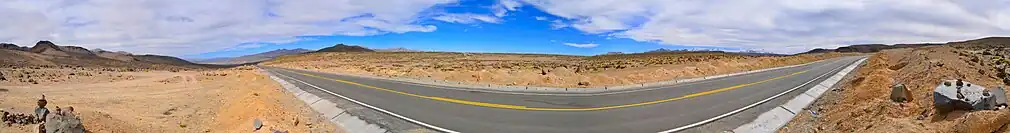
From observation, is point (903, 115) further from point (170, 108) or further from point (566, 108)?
point (170, 108)

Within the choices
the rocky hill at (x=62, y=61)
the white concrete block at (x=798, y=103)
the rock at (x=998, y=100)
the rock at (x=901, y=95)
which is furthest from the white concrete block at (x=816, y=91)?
the rocky hill at (x=62, y=61)

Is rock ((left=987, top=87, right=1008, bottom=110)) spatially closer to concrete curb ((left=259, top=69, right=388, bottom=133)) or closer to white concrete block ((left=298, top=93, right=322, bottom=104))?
concrete curb ((left=259, top=69, right=388, bottom=133))

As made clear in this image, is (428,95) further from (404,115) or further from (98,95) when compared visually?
(98,95)

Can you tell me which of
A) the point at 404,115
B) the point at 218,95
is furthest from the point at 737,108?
the point at 218,95

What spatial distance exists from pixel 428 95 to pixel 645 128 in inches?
445

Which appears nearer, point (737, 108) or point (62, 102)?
point (737, 108)

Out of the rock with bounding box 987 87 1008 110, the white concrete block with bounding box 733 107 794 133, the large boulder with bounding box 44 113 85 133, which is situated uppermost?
the rock with bounding box 987 87 1008 110

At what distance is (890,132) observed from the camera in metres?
10.5

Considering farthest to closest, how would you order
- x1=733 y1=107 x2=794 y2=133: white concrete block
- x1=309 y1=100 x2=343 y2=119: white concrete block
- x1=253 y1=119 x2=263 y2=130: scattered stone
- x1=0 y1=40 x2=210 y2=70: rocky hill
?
1. x1=0 y1=40 x2=210 y2=70: rocky hill
2. x1=309 y1=100 x2=343 y2=119: white concrete block
3. x1=253 y1=119 x2=263 y2=130: scattered stone
4. x1=733 y1=107 x2=794 y2=133: white concrete block

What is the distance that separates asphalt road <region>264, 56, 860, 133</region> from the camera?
46.9 ft

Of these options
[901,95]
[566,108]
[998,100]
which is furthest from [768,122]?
[566,108]

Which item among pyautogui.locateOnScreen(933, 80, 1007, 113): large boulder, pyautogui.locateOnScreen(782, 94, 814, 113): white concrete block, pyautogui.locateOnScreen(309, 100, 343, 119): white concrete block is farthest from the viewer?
pyautogui.locateOnScreen(309, 100, 343, 119): white concrete block

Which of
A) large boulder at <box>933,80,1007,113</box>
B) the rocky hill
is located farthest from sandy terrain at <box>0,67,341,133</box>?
the rocky hill

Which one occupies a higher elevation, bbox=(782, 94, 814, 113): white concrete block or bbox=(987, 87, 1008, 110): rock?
bbox=(987, 87, 1008, 110): rock
